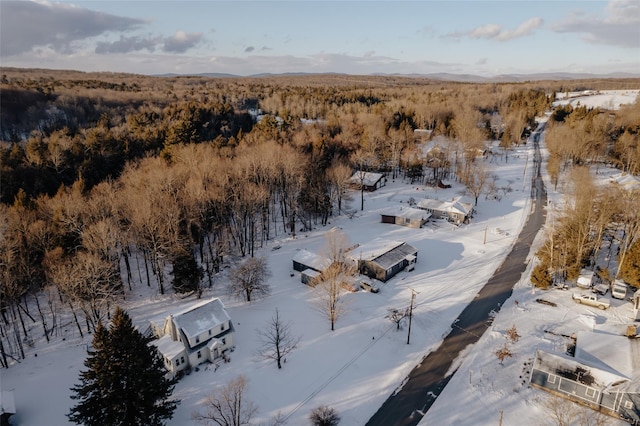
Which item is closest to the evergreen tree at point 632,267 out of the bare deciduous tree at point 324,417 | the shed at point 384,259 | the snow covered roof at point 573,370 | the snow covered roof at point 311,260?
the snow covered roof at point 573,370

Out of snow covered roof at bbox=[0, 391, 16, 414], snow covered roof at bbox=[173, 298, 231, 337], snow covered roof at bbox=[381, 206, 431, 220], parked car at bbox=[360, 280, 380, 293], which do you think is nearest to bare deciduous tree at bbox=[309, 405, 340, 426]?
snow covered roof at bbox=[173, 298, 231, 337]

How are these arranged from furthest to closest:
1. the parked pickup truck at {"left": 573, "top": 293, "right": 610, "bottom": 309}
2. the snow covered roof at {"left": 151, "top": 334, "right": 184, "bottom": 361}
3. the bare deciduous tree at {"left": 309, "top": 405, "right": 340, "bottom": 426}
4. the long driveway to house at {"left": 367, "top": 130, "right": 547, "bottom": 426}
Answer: the parked pickup truck at {"left": 573, "top": 293, "right": 610, "bottom": 309}
the snow covered roof at {"left": 151, "top": 334, "right": 184, "bottom": 361}
the long driveway to house at {"left": 367, "top": 130, "right": 547, "bottom": 426}
the bare deciduous tree at {"left": 309, "top": 405, "right": 340, "bottom": 426}

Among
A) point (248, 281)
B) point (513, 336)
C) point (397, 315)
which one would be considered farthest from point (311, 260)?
point (513, 336)

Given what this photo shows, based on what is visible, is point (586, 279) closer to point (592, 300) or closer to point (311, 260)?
point (592, 300)

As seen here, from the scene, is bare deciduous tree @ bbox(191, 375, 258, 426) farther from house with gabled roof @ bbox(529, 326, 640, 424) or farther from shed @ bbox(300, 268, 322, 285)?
house with gabled roof @ bbox(529, 326, 640, 424)

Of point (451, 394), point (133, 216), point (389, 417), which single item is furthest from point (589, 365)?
point (133, 216)

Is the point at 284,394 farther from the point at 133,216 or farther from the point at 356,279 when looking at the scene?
the point at 133,216
